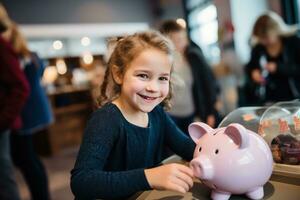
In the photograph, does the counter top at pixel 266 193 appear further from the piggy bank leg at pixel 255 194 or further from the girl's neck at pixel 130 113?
the girl's neck at pixel 130 113

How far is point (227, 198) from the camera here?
2.11 feet

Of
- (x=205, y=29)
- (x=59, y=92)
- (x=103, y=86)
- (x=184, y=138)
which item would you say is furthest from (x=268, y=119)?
(x=205, y=29)

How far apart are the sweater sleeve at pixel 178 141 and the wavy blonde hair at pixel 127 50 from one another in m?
0.17

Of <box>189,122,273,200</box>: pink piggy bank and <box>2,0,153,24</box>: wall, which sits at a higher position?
<box>2,0,153,24</box>: wall

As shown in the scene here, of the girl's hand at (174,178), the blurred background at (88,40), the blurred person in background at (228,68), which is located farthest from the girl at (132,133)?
the blurred person in background at (228,68)

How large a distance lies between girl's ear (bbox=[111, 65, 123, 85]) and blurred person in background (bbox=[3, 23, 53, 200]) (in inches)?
37.4

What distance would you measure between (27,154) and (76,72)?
3.20 meters

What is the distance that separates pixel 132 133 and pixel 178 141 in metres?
0.17

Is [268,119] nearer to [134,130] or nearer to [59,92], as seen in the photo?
[134,130]

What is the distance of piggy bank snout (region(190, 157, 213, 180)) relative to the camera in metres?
0.60

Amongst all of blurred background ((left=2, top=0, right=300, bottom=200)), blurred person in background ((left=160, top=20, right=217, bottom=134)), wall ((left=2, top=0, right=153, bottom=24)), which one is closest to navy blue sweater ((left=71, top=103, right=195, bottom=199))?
blurred person in background ((left=160, top=20, right=217, bottom=134))

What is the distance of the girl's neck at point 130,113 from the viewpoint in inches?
32.6

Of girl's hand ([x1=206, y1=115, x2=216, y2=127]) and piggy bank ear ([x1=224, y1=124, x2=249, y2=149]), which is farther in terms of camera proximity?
girl's hand ([x1=206, y1=115, x2=216, y2=127])

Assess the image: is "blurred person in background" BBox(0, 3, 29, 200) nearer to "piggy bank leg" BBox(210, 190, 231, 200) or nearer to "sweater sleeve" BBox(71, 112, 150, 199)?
"sweater sleeve" BBox(71, 112, 150, 199)
